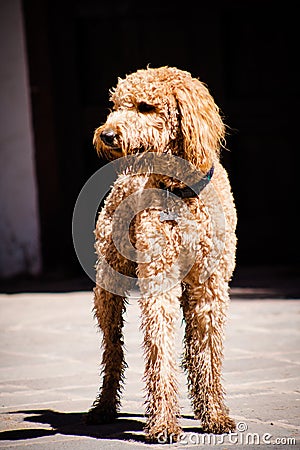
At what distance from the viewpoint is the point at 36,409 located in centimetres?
462

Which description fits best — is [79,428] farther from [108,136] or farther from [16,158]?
[16,158]

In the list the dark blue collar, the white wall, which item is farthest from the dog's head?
the white wall

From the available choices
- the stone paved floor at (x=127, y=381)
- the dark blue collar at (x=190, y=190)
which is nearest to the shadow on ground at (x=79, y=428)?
the stone paved floor at (x=127, y=381)

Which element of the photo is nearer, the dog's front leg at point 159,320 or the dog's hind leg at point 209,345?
the dog's front leg at point 159,320

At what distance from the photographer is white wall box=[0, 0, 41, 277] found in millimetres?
9609

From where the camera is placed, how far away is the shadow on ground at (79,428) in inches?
159

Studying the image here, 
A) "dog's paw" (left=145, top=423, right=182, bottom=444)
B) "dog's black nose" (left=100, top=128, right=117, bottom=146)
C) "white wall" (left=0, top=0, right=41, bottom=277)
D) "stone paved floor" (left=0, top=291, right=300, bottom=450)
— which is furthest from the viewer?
"white wall" (left=0, top=0, right=41, bottom=277)

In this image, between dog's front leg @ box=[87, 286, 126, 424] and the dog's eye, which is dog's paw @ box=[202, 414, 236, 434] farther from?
Result: the dog's eye

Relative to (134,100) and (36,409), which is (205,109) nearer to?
(134,100)

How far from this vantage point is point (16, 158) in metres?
9.73

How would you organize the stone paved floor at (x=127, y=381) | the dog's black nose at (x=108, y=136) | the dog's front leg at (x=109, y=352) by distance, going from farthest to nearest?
1. the dog's front leg at (x=109, y=352)
2. the stone paved floor at (x=127, y=381)
3. the dog's black nose at (x=108, y=136)

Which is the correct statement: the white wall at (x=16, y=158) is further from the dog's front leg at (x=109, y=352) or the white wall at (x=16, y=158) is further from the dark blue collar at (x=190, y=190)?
the dark blue collar at (x=190, y=190)

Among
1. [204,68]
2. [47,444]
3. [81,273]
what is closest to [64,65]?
[204,68]

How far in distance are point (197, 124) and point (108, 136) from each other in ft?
1.22
